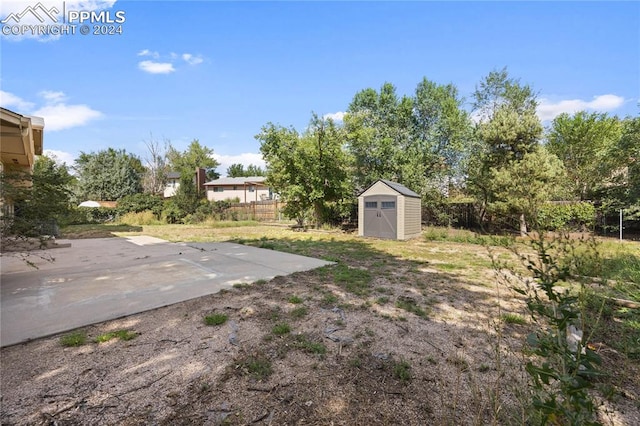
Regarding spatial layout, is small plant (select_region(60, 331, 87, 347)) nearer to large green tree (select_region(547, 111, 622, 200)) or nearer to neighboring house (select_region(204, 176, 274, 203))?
large green tree (select_region(547, 111, 622, 200))

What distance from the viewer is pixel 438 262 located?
6219 millimetres

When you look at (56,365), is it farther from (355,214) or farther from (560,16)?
(355,214)

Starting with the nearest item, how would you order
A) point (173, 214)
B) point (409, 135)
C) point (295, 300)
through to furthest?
point (295, 300)
point (409, 135)
point (173, 214)

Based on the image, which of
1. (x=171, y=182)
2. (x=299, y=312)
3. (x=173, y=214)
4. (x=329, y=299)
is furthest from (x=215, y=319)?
(x=171, y=182)

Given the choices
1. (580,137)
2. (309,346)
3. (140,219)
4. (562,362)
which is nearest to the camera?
(562,362)

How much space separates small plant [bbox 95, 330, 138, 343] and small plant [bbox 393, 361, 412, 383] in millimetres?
2433

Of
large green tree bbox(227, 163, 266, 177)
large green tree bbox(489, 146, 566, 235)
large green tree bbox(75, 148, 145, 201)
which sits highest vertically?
large green tree bbox(227, 163, 266, 177)

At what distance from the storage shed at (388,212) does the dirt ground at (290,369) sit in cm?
687

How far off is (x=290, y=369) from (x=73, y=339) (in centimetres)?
210

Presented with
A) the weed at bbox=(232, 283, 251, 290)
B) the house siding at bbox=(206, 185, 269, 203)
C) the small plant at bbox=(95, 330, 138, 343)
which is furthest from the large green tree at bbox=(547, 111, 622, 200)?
the house siding at bbox=(206, 185, 269, 203)

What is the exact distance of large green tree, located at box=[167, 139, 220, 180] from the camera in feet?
127

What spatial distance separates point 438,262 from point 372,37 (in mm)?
7367

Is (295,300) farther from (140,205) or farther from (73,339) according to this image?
(140,205)

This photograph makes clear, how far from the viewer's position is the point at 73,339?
2541 millimetres
